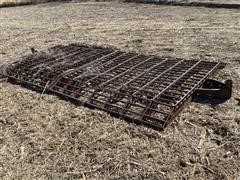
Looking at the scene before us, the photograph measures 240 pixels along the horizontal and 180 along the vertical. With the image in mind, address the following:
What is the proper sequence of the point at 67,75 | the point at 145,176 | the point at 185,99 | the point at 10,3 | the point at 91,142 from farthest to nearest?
the point at 10,3 < the point at 67,75 < the point at 185,99 < the point at 91,142 < the point at 145,176

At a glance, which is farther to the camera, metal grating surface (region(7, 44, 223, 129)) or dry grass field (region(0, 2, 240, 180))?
metal grating surface (region(7, 44, 223, 129))

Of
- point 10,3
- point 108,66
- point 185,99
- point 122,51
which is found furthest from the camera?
point 10,3

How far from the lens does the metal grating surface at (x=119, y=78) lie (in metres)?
3.38

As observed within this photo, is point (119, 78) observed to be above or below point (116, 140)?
above

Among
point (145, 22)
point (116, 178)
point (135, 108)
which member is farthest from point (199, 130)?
point (145, 22)

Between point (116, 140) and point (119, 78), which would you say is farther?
point (119, 78)

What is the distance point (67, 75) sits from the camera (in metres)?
4.22

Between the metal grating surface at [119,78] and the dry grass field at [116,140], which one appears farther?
the metal grating surface at [119,78]

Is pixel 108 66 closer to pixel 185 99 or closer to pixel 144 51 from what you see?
pixel 144 51

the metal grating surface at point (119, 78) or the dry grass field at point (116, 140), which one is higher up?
the metal grating surface at point (119, 78)

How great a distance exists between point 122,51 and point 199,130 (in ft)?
8.29

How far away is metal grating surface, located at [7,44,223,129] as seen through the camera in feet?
11.1

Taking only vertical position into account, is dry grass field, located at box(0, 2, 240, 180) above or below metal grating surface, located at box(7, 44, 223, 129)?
below

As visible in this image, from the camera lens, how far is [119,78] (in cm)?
413
